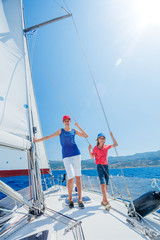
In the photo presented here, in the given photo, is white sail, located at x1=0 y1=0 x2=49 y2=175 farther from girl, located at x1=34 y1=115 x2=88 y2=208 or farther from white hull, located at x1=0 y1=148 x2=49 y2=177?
girl, located at x1=34 y1=115 x2=88 y2=208

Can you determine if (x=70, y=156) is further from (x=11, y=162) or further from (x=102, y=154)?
(x=11, y=162)

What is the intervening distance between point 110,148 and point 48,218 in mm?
1754

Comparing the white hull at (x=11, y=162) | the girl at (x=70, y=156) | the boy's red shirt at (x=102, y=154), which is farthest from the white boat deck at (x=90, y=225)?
the white hull at (x=11, y=162)

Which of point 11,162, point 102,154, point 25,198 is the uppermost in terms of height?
point 11,162

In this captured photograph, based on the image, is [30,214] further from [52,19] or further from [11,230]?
[52,19]

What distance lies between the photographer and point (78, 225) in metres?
1.29

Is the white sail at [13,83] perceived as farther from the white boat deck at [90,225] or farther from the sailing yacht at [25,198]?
the white boat deck at [90,225]

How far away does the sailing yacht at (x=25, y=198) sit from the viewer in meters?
1.21

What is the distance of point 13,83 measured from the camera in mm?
1990

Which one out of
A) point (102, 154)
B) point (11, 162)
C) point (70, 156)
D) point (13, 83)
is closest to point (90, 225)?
point (70, 156)

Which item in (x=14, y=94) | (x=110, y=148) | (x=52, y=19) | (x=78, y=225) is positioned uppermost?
(x=52, y=19)

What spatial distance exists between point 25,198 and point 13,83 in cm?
201

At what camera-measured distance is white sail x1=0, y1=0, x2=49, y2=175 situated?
171 centimetres

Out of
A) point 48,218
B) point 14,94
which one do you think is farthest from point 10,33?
point 48,218
